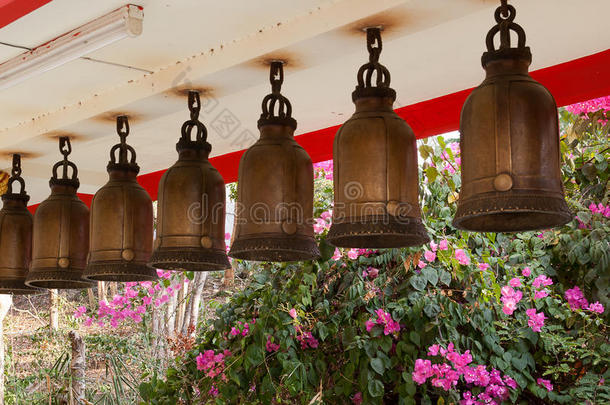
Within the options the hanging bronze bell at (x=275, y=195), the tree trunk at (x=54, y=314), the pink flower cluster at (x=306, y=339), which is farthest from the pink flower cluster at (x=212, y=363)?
the tree trunk at (x=54, y=314)

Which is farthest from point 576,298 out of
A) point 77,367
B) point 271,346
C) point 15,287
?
point 77,367

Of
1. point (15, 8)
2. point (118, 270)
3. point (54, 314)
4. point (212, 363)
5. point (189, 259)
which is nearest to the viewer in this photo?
point (15, 8)

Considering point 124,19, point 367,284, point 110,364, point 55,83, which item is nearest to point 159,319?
point 110,364

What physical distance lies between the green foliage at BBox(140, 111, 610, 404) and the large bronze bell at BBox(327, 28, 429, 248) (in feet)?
5.28

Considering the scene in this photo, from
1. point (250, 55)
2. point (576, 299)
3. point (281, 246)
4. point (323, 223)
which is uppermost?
point (250, 55)

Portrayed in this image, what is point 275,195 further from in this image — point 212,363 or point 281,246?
point 212,363

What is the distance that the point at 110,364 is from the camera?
689 centimetres

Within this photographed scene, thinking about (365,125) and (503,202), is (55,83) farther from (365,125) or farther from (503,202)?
(503,202)

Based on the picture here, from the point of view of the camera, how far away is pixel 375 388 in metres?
3.45

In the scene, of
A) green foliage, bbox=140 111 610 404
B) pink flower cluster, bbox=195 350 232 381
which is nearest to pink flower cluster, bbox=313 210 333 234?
green foliage, bbox=140 111 610 404

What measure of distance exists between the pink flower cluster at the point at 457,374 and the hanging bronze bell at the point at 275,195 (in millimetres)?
1589

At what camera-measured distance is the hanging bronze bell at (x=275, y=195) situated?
1.97 m

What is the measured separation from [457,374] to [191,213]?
170 cm

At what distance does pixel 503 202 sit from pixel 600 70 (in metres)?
0.88
